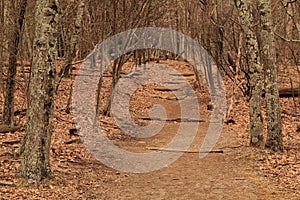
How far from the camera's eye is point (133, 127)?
16797 millimetres

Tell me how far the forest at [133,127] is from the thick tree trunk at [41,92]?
0.07 ft

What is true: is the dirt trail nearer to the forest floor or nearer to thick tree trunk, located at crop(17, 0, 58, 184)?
the forest floor

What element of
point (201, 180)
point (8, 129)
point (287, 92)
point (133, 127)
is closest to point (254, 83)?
point (201, 180)

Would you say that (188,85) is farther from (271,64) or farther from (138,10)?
(271,64)

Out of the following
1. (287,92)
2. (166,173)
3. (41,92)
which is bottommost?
(166,173)

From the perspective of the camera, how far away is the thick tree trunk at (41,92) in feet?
26.4

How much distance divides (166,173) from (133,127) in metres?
6.91

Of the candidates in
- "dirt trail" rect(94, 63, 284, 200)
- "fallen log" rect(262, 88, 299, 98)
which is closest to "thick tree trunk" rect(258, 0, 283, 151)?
Answer: "dirt trail" rect(94, 63, 284, 200)

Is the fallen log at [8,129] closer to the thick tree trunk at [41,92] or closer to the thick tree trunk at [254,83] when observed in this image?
the thick tree trunk at [41,92]

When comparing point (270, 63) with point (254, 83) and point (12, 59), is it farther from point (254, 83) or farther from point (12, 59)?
point (12, 59)

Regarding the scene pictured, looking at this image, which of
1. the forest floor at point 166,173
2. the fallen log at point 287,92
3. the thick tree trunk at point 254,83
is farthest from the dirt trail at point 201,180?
the fallen log at point 287,92

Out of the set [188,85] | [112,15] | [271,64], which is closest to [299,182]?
[271,64]

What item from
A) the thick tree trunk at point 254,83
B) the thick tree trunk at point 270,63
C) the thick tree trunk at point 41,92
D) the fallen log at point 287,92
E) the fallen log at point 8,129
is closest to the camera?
the thick tree trunk at point 41,92

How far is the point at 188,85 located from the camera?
97.4 ft
